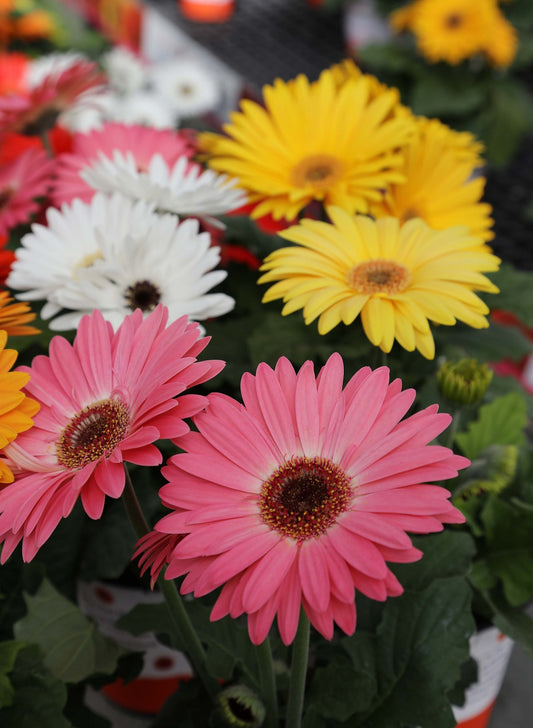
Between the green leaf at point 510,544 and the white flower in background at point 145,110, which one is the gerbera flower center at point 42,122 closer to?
the white flower in background at point 145,110

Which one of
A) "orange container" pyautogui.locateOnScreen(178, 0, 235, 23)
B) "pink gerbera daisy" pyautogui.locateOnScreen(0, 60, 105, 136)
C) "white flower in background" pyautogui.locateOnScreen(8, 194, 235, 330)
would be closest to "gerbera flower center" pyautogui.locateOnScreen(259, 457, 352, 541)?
"white flower in background" pyautogui.locateOnScreen(8, 194, 235, 330)

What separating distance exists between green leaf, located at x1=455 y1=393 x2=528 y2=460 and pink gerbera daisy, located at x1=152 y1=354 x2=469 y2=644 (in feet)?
0.66

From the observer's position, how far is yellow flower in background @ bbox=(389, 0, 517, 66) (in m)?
1.22

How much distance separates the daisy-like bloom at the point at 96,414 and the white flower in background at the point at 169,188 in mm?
114

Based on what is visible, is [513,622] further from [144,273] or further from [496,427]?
[144,273]

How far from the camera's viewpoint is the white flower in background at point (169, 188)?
0.41 metres

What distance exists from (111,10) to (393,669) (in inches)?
54.4

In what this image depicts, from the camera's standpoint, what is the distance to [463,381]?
15.4 inches

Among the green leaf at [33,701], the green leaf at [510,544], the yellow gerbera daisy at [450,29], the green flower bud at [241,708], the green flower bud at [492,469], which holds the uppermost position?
the yellow gerbera daisy at [450,29]

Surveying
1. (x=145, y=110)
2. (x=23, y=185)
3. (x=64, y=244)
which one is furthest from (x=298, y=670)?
(x=145, y=110)

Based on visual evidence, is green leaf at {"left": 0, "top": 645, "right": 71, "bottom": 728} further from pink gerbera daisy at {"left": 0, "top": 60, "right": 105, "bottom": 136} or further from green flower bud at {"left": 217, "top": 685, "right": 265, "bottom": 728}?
pink gerbera daisy at {"left": 0, "top": 60, "right": 105, "bottom": 136}

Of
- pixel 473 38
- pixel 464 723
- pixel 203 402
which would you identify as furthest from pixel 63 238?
pixel 473 38

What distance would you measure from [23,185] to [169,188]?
0.14 metres

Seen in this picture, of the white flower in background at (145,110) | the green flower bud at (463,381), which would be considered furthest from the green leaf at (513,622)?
the white flower in background at (145,110)
